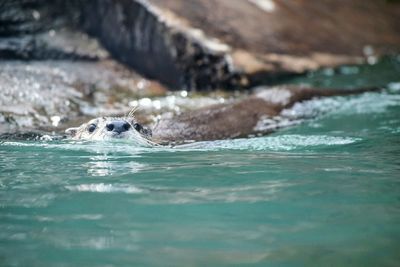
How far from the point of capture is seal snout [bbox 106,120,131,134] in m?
3.60

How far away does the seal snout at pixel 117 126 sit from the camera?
360 cm

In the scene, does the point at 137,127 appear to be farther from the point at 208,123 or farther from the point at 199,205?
the point at 199,205

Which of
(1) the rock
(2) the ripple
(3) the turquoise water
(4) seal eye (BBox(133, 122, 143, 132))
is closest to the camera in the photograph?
(3) the turquoise water

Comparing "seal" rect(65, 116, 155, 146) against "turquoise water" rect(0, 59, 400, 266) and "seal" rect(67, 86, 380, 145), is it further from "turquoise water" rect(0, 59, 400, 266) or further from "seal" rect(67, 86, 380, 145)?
"turquoise water" rect(0, 59, 400, 266)

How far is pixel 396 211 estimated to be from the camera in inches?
79.8

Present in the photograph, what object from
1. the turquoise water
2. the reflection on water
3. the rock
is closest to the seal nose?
the turquoise water

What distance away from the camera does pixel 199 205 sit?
2105 millimetres

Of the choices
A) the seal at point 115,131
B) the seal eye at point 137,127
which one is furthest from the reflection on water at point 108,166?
the seal eye at point 137,127

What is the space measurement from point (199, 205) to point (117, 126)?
1.62 m

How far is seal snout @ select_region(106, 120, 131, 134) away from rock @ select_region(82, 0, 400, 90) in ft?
9.63

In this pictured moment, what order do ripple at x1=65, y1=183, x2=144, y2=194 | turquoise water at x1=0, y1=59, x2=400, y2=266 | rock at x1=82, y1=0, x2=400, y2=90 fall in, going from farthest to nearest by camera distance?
rock at x1=82, y1=0, x2=400, y2=90
ripple at x1=65, y1=183, x2=144, y2=194
turquoise water at x1=0, y1=59, x2=400, y2=266

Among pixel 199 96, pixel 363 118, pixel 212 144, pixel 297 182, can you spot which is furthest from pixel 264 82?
pixel 297 182

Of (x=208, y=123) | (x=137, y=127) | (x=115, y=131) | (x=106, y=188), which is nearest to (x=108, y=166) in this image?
(x=106, y=188)

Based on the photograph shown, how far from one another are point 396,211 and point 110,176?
1228 mm
